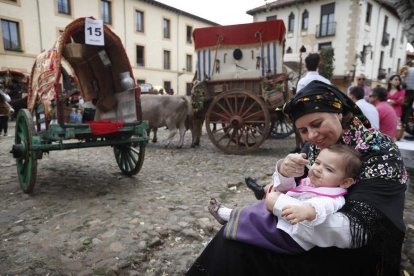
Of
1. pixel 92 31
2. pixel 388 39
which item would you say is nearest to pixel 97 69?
pixel 92 31

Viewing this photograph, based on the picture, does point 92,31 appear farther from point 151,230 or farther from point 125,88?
point 151,230

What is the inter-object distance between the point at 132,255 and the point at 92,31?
3141 mm

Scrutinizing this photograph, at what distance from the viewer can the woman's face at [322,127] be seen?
151cm

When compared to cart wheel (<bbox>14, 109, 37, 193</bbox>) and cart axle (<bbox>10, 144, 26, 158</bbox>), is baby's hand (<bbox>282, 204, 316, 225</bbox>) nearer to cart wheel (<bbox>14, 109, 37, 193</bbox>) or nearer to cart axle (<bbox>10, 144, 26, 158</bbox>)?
cart wheel (<bbox>14, 109, 37, 193</bbox>)

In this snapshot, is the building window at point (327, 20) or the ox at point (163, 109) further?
the building window at point (327, 20)

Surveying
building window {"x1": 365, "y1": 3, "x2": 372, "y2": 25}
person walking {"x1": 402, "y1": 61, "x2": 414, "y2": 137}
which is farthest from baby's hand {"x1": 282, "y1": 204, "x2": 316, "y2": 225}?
building window {"x1": 365, "y1": 3, "x2": 372, "y2": 25}

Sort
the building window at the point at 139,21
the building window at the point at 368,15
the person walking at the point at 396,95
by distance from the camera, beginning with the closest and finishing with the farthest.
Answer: the person walking at the point at 396,95
the building window at the point at 368,15
the building window at the point at 139,21

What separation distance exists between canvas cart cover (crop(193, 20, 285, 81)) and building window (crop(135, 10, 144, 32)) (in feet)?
70.3

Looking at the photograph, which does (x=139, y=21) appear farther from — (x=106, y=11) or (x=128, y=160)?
(x=128, y=160)

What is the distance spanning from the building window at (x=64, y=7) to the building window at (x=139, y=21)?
19.9 feet

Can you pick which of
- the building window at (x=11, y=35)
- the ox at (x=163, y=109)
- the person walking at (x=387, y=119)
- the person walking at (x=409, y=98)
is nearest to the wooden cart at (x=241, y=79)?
the ox at (x=163, y=109)

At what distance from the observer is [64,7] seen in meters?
21.1

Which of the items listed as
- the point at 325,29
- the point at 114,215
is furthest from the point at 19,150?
the point at 325,29

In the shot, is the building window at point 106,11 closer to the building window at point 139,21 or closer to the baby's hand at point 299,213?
the building window at point 139,21
